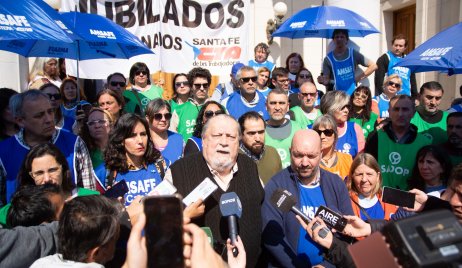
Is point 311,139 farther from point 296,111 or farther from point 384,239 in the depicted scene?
point 296,111

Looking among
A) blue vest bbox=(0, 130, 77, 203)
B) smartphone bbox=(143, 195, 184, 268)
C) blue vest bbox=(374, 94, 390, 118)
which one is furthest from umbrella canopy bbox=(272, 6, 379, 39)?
smartphone bbox=(143, 195, 184, 268)

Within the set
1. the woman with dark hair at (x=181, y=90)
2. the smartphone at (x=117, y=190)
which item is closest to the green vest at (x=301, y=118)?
the woman with dark hair at (x=181, y=90)

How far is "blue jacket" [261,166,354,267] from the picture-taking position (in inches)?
113

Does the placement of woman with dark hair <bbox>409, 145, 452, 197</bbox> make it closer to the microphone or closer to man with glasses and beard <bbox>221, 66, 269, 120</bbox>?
the microphone

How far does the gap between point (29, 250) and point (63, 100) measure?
13.9ft

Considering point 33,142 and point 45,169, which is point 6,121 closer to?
point 33,142

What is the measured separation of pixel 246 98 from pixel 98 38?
2041 millimetres

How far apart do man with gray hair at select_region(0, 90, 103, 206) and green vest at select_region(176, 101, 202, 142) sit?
82.0 inches

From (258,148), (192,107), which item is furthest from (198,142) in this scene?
(192,107)

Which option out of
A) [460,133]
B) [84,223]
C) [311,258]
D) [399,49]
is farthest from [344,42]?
[84,223]

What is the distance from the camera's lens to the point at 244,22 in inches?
305

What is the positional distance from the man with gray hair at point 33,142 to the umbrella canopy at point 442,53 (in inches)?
111

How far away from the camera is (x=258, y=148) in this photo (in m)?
3.94

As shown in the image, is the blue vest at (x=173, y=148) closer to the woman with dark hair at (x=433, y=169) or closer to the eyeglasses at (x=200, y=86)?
the eyeglasses at (x=200, y=86)
